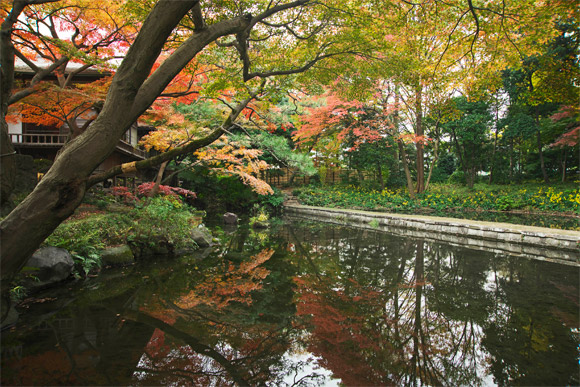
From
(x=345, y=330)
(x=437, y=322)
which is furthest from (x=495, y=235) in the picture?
(x=345, y=330)

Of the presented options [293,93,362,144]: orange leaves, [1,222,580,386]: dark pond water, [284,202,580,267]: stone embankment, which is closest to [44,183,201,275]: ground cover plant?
[1,222,580,386]: dark pond water

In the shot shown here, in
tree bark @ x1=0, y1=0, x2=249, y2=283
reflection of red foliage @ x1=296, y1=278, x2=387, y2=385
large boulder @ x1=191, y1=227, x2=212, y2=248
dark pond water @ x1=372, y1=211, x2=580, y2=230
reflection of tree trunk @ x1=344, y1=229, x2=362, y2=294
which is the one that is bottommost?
large boulder @ x1=191, y1=227, x2=212, y2=248

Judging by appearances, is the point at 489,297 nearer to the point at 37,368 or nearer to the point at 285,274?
the point at 285,274

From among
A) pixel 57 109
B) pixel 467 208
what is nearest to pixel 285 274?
pixel 57 109

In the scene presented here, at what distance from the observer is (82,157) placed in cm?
234

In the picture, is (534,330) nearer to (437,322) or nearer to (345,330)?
(437,322)

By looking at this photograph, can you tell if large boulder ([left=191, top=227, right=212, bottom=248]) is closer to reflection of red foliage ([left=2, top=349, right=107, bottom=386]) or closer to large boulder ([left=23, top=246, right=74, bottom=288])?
large boulder ([left=23, top=246, right=74, bottom=288])

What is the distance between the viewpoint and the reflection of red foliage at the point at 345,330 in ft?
7.81

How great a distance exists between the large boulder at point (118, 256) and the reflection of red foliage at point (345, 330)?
3693 mm

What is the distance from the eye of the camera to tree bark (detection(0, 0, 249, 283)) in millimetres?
2287

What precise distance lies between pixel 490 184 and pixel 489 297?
18.0 metres

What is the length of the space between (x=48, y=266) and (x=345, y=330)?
4327 mm

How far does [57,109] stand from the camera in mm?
8359

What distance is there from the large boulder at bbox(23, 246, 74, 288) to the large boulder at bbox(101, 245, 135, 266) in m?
0.90
